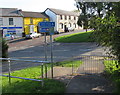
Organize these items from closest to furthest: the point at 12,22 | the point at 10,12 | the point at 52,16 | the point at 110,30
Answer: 1. the point at 110,30
2. the point at 12,22
3. the point at 10,12
4. the point at 52,16

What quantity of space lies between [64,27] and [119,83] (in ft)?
160

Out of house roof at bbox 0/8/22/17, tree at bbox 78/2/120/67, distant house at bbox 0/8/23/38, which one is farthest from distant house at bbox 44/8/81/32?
tree at bbox 78/2/120/67

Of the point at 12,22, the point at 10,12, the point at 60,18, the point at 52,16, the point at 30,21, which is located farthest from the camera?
the point at 60,18

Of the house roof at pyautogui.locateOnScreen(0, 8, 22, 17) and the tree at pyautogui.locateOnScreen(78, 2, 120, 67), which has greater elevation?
the house roof at pyautogui.locateOnScreen(0, 8, 22, 17)

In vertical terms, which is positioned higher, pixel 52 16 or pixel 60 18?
pixel 52 16

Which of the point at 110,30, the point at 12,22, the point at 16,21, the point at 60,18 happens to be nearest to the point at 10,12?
the point at 12,22

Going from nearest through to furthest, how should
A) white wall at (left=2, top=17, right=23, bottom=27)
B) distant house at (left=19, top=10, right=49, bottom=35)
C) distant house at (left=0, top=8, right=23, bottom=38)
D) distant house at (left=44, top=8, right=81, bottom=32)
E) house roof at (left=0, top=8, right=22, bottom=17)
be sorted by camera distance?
distant house at (left=0, top=8, right=23, bottom=38)
white wall at (left=2, top=17, right=23, bottom=27)
house roof at (left=0, top=8, right=22, bottom=17)
distant house at (left=19, top=10, right=49, bottom=35)
distant house at (left=44, top=8, right=81, bottom=32)

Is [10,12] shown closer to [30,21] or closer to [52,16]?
[30,21]

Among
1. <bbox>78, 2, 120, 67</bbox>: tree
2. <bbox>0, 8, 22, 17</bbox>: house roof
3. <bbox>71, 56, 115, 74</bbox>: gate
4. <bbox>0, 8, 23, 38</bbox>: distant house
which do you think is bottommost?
<bbox>71, 56, 115, 74</bbox>: gate

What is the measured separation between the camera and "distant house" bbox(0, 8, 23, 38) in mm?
39906

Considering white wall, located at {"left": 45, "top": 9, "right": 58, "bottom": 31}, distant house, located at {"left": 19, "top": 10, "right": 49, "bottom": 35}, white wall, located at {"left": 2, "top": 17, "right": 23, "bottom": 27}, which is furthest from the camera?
white wall, located at {"left": 45, "top": 9, "right": 58, "bottom": 31}

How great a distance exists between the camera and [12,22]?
4091 centimetres

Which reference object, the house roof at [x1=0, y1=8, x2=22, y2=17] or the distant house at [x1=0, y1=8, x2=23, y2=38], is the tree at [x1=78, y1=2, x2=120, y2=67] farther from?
the house roof at [x1=0, y1=8, x2=22, y2=17]

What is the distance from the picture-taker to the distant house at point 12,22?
39906 millimetres
